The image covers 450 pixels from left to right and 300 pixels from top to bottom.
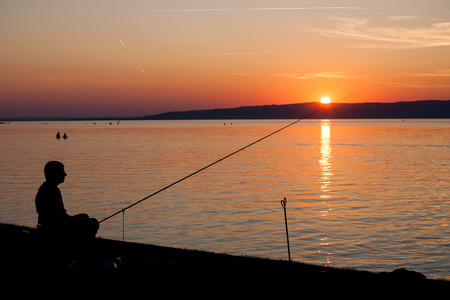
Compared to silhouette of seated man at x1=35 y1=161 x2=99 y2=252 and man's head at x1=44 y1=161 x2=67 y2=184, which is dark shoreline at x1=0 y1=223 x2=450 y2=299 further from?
man's head at x1=44 y1=161 x2=67 y2=184

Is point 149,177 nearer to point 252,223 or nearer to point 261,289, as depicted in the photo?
point 252,223

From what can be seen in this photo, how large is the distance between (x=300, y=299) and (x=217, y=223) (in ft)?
34.1

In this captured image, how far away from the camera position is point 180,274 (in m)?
7.70

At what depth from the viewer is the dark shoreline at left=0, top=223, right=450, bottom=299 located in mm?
6918

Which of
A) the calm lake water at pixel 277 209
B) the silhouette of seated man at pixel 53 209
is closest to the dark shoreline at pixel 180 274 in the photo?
the silhouette of seated man at pixel 53 209

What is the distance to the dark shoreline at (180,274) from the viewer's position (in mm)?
6918

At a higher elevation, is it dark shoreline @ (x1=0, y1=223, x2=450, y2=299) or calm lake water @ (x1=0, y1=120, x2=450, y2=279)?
dark shoreline @ (x1=0, y1=223, x2=450, y2=299)

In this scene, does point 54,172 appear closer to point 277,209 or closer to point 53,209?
point 53,209

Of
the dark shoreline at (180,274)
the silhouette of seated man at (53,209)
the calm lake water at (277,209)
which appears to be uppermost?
the silhouette of seated man at (53,209)

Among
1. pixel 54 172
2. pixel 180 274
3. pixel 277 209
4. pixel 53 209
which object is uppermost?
pixel 54 172

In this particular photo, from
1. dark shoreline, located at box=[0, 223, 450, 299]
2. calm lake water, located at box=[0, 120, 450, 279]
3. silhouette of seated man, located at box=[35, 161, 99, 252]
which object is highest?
silhouette of seated man, located at box=[35, 161, 99, 252]

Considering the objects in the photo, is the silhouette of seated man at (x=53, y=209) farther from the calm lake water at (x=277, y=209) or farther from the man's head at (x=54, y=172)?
the calm lake water at (x=277, y=209)

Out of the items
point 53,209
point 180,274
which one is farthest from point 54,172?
point 180,274

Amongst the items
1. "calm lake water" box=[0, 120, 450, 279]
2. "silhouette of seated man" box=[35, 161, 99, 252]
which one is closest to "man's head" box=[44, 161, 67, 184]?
"silhouette of seated man" box=[35, 161, 99, 252]
